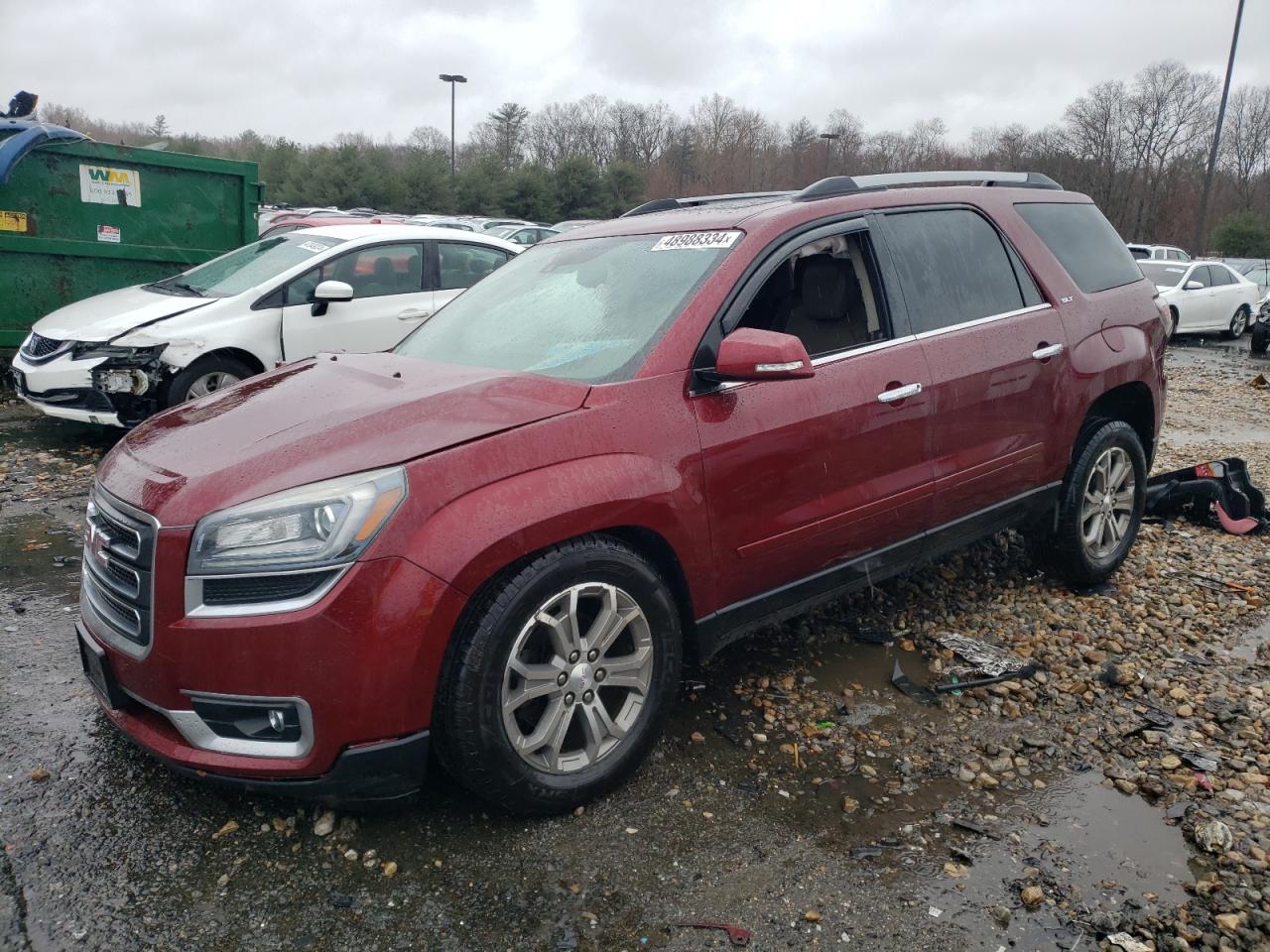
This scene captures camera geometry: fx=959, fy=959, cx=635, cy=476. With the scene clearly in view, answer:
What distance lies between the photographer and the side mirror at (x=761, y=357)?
116 inches

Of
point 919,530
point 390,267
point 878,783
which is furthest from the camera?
point 390,267

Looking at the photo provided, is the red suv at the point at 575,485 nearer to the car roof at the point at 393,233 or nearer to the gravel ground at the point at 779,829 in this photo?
the gravel ground at the point at 779,829

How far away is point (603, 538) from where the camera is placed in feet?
9.43

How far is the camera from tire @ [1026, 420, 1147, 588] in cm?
451

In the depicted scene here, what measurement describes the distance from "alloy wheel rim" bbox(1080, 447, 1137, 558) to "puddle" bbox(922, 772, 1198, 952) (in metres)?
1.85

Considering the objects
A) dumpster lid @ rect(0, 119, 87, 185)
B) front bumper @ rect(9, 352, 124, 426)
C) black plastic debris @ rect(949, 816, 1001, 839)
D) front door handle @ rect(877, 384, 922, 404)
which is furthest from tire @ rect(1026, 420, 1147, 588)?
dumpster lid @ rect(0, 119, 87, 185)

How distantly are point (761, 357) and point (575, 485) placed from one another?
0.71 m

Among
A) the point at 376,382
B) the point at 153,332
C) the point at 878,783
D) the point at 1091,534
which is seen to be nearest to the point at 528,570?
the point at 376,382

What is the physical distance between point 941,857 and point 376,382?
2.26 metres

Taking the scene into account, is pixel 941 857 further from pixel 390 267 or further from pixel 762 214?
pixel 390 267

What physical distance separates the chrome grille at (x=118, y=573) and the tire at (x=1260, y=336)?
19289mm

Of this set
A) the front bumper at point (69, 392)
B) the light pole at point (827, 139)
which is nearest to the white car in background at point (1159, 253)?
the front bumper at point (69, 392)

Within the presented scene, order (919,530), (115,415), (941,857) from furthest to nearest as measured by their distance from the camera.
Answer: (115,415) → (919,530) → (941,857)

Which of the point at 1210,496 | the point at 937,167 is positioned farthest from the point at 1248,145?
the point at 1210,496
